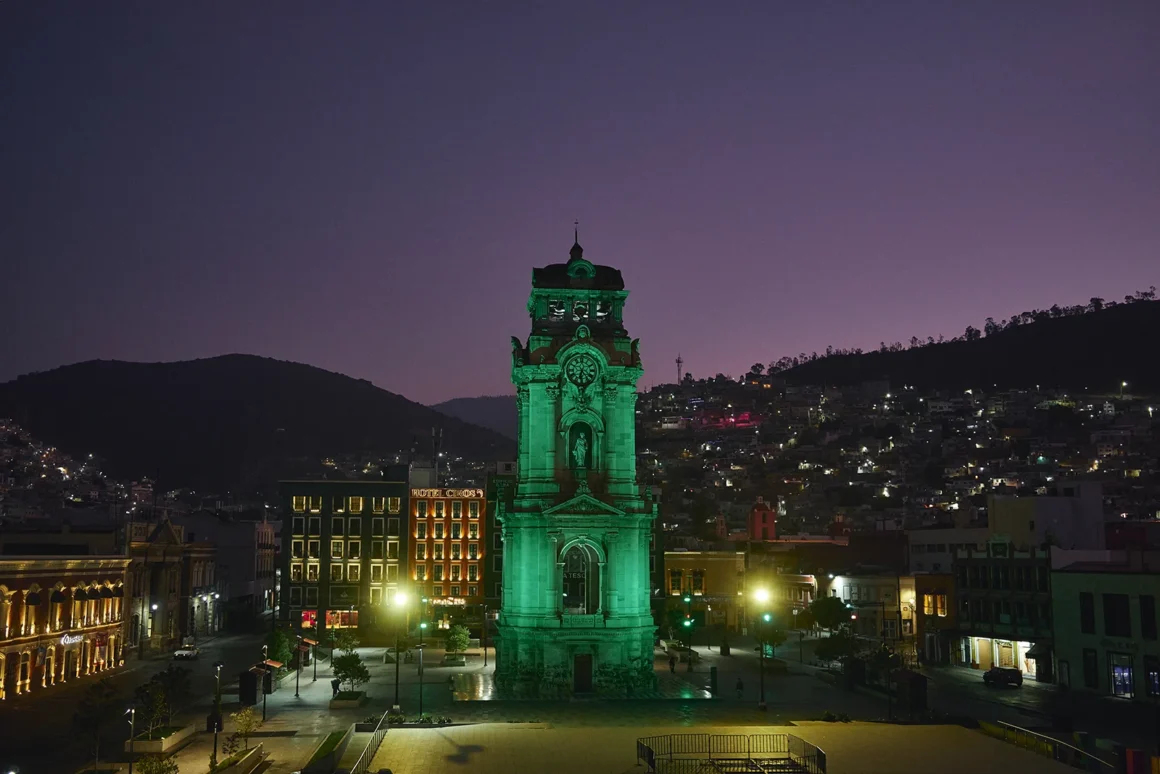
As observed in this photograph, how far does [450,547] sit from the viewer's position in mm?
121750

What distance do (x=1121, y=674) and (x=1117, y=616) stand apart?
3.55m

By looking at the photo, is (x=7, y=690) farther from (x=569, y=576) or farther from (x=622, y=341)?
(x=622, y=341)

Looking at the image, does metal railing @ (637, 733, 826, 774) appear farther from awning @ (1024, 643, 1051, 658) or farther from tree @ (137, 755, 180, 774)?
awning @ (1024, 643, 1051, 658)

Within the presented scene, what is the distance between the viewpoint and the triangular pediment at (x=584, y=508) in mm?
67812

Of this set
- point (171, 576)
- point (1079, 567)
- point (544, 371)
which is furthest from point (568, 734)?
point (171, 576)

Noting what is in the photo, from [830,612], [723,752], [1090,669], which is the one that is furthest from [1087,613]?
[723,752]

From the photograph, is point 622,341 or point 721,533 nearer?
point 622,341

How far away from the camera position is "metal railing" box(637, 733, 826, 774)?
4138 centimetres

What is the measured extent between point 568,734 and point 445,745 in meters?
5.85

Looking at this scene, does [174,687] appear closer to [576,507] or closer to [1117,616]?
[576,507]

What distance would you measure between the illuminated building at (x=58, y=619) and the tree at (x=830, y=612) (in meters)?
59.6

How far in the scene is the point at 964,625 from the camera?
286 ft

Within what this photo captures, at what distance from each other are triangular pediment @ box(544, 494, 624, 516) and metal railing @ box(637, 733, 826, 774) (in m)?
21.1

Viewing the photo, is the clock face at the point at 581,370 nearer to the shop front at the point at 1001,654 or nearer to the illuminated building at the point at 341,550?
the shop front at the point at 1001,654
